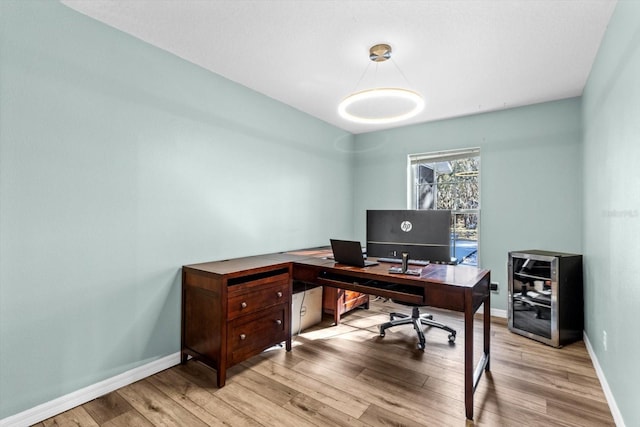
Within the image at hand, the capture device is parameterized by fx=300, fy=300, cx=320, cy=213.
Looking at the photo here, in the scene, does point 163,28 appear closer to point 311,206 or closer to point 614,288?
point 311,206

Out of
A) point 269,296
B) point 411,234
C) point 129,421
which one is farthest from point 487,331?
point 129,421

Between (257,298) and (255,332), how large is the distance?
0.86 feet

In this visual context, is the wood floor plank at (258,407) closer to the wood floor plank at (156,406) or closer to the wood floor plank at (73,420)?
the wood floor plank at (156,406)

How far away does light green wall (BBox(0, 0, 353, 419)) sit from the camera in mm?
1726

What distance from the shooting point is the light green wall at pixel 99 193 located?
173 cm

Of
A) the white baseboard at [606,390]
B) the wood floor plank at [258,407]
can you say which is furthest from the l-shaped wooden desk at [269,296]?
the white baseboard at [606,390]

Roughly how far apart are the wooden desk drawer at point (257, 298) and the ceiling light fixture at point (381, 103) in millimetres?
1587

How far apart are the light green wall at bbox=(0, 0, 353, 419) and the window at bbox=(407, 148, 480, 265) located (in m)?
2.60

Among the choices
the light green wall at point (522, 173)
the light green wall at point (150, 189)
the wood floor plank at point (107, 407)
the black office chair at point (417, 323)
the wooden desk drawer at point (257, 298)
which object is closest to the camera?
the light green wall at point (150, 189)

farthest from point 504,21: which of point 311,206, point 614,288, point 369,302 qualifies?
point 369,302

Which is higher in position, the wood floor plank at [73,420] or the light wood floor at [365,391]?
the light wood floor at [365,391]

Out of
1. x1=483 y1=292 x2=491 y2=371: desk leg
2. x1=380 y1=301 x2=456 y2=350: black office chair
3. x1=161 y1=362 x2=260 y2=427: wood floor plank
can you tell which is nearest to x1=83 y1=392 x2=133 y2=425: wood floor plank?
x1=161 y1=362 x2=260 y2=427: wood floor plank

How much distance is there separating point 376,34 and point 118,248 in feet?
7.85

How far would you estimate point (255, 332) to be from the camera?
2355 millimetres
